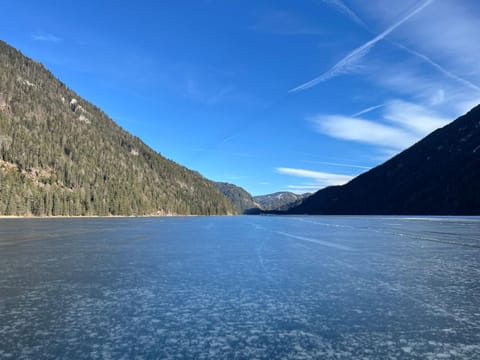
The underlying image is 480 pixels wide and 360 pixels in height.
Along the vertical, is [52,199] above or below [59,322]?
above

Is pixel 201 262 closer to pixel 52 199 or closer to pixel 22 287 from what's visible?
pixel 22 287

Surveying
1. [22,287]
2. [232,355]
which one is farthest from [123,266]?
[232,355]

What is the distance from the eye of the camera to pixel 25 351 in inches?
272

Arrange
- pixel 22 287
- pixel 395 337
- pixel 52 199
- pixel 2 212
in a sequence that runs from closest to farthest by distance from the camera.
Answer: pixel 395 337 → pixel 22 287 → pixel 2 212 → pixel 52 199

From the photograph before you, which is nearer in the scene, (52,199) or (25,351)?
(25,351)

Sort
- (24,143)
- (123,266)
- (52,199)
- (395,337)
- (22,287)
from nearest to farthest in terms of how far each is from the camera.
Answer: (395,337)
(22,287)
(123,266)
(52,199)
(24,143)

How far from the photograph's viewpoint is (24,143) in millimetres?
181000

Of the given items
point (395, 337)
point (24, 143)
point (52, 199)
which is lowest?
point (395, 337)

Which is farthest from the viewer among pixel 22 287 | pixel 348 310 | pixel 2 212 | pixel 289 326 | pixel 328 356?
pixel 2 212

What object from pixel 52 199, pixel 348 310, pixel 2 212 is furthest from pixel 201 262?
pixel 52 199

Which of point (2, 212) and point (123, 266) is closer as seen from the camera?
point (123, 266)

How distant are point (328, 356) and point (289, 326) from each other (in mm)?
1954

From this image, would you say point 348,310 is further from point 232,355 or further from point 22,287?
point 22,287

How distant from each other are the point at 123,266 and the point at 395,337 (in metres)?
13.5
